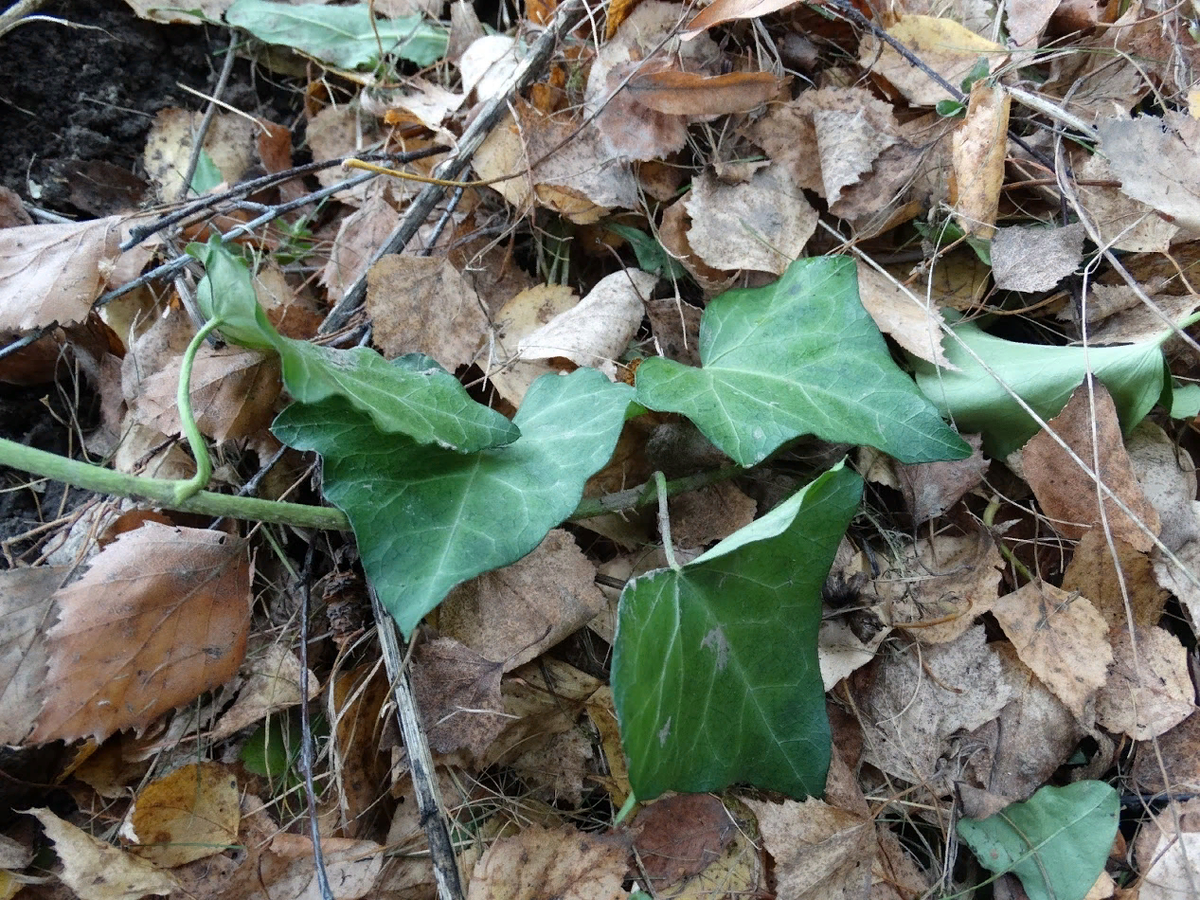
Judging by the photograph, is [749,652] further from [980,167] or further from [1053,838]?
[980,167]

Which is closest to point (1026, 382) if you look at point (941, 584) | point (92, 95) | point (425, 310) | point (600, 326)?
point (941, 584)

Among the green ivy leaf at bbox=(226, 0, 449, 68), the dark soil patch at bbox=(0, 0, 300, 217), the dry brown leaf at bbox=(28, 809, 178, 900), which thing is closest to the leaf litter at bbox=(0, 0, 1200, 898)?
the dry brown leaf at bbox=(28, 809, 178, 900)

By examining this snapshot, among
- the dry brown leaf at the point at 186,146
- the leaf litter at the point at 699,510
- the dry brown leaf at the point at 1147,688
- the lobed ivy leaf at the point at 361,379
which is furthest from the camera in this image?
the dry brown leaf at the point at 186,146

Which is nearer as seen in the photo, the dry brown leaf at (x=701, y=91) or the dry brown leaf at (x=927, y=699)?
the dry brown leaf at (x=927, y=699)

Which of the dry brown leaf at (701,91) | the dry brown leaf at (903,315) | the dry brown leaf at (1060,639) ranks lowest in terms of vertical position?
the dry brown leaf at (1060,639)

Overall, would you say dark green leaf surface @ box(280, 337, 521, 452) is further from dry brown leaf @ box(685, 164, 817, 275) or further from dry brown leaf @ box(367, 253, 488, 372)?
dry brown leaf @ box(685, 164, 817, 275)

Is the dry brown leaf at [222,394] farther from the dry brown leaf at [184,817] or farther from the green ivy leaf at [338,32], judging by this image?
the green ivy leaf at [338,32]

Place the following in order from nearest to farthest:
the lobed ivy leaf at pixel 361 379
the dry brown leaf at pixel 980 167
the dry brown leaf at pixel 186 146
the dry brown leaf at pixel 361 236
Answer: the lobed ivy leaf at pixel 361 379, the dry brown leaf at pixel 980 167, the dry brown leaf at pixel 361 236, the dry brown leaf at pixel 186 146

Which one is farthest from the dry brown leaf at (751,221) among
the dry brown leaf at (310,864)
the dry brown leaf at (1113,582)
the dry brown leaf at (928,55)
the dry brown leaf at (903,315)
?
the dry brown leaf at (310,864)
